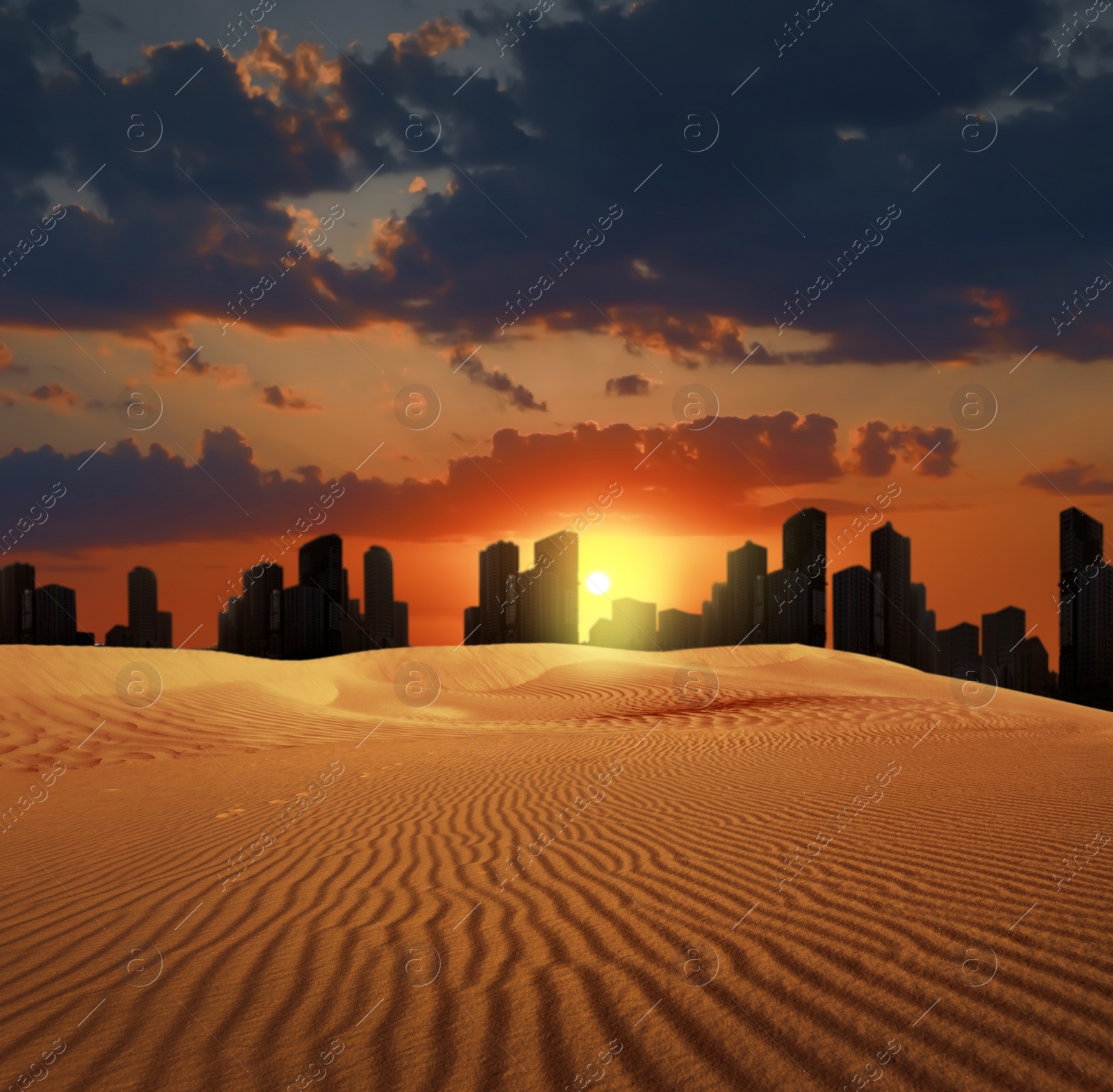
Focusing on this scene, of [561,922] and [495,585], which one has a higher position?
[495,585]

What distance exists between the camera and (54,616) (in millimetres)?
74250

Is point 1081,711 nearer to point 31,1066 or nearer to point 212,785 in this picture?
point 212,785

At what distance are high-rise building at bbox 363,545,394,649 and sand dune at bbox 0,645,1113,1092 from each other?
7832 centimetres

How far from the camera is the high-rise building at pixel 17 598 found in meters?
69.0

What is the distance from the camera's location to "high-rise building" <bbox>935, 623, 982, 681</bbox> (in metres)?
133

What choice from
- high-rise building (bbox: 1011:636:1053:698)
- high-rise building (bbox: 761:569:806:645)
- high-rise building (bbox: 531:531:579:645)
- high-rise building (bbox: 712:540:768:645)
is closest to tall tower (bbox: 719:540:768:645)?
high-rise building (bbox: 712:540:768:645)

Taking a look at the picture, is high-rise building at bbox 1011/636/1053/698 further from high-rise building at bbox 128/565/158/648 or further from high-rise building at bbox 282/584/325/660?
high-rise building at bbox 128/565/158/648

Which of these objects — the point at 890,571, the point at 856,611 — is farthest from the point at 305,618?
the point at 890,571

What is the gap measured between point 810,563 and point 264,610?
57.3 metres

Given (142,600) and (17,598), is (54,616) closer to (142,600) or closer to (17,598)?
(17,598)

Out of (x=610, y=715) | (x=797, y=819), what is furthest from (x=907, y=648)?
(x=797, y=819)

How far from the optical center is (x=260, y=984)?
401cm

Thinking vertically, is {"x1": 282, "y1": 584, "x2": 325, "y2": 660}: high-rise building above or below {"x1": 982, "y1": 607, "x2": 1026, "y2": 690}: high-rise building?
above

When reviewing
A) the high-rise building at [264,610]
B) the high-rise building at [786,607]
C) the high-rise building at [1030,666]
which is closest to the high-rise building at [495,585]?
the high-rise building at [264,610]
